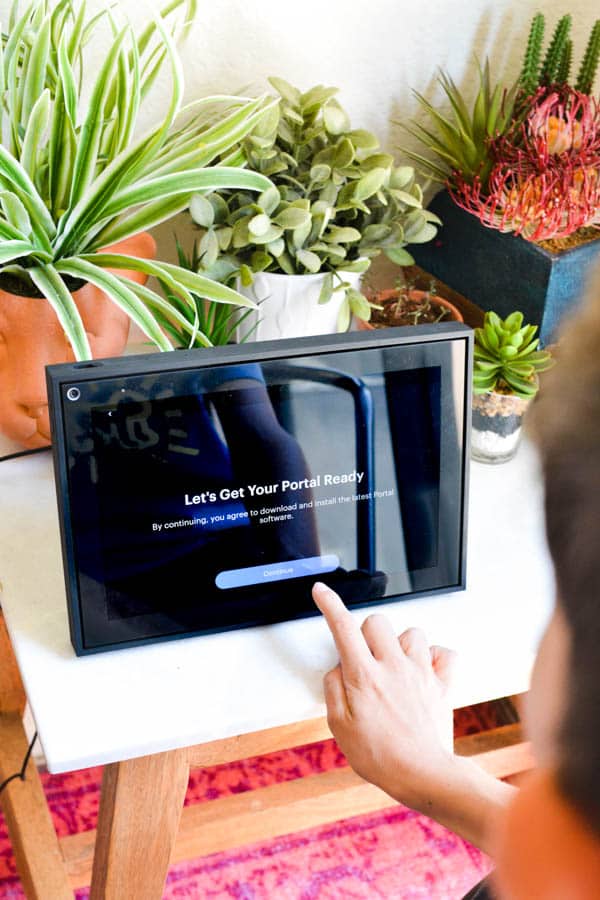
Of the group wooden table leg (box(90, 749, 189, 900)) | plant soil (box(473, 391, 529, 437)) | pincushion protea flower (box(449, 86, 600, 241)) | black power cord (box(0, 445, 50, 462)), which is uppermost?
pincushion protea flower (box(449, 86, 600, 241))

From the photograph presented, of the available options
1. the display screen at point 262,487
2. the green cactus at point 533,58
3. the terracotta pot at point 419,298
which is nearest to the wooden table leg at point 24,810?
the display screen at point 262,487

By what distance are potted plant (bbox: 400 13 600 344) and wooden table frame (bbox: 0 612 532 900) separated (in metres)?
0.54

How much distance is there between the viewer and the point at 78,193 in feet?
3.03

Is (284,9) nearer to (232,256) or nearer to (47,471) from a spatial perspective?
(232,256)

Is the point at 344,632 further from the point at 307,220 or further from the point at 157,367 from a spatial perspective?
the point at 307,220

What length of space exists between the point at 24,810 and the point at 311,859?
0.43 metres

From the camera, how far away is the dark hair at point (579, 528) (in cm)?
38

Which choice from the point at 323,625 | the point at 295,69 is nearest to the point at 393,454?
the point at 323,625

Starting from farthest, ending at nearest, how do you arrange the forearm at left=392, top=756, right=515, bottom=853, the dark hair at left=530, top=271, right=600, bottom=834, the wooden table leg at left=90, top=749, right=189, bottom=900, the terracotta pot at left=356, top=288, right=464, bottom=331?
the terracotta pot at left=356, top=288, right=464, bottom=331, the wooden table leg at left=90, top=749, right=189, bottom=900, the forearm at left=392, top=756, right=515, bottom=853, the dark hair at left=530, top=271, right=600, bottom=834

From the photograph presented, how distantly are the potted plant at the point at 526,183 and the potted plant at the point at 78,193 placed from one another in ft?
0.99

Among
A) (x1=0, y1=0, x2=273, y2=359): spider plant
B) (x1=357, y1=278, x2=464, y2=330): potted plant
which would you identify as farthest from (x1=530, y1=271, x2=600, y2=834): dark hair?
(x1=357, y1=278, x2=464, y2=330): potted plant

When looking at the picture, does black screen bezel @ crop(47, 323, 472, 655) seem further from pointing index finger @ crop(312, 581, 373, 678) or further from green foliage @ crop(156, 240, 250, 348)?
green foliage @ crop(156, 240, 250, 348)

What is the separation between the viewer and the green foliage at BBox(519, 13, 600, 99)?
1140 millimetres

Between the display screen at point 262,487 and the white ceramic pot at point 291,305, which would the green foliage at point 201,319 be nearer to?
the white ceramic pot at point 291,305
